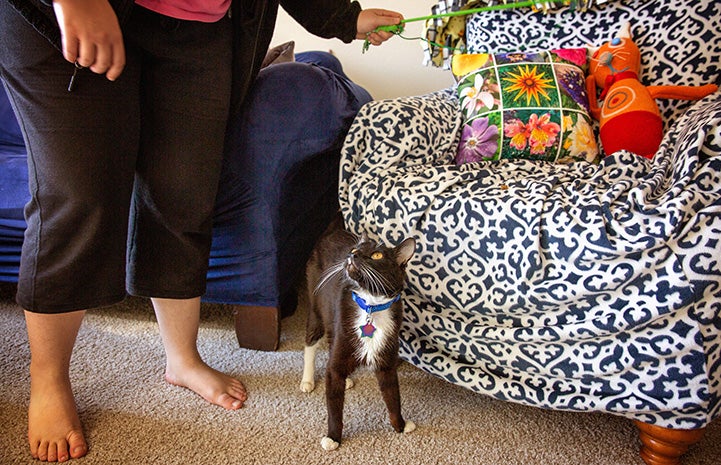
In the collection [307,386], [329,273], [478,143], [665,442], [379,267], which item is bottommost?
[307,386]

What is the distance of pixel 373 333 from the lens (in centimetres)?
97

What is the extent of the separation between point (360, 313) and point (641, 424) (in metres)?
0.55

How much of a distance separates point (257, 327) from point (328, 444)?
1.26ft

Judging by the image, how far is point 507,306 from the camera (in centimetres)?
96

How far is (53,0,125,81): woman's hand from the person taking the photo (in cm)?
67

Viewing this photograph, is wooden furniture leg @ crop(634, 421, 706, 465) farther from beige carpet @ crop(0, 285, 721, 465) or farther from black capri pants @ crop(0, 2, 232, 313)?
black capri pants @ crop(0, 2, 232, 313)

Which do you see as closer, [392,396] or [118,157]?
[118,157]

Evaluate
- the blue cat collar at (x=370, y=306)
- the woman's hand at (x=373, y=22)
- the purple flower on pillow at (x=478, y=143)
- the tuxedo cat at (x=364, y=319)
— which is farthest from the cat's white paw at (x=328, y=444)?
the woman's hand at (x=373, y=22)

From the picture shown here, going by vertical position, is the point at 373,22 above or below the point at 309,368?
above

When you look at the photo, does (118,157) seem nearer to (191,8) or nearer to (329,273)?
(191,8)

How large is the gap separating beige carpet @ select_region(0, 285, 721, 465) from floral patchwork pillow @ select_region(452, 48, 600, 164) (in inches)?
22.9

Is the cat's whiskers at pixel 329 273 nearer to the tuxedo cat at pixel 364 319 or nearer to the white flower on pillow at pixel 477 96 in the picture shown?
the tuxedo cat at pixel 364 319

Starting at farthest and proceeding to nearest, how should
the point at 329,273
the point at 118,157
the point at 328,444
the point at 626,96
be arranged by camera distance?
the point at 626,96, the point at 329,273, the point at 328,444, the point at 118,157

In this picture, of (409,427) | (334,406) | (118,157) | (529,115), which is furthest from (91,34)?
(529,115)
